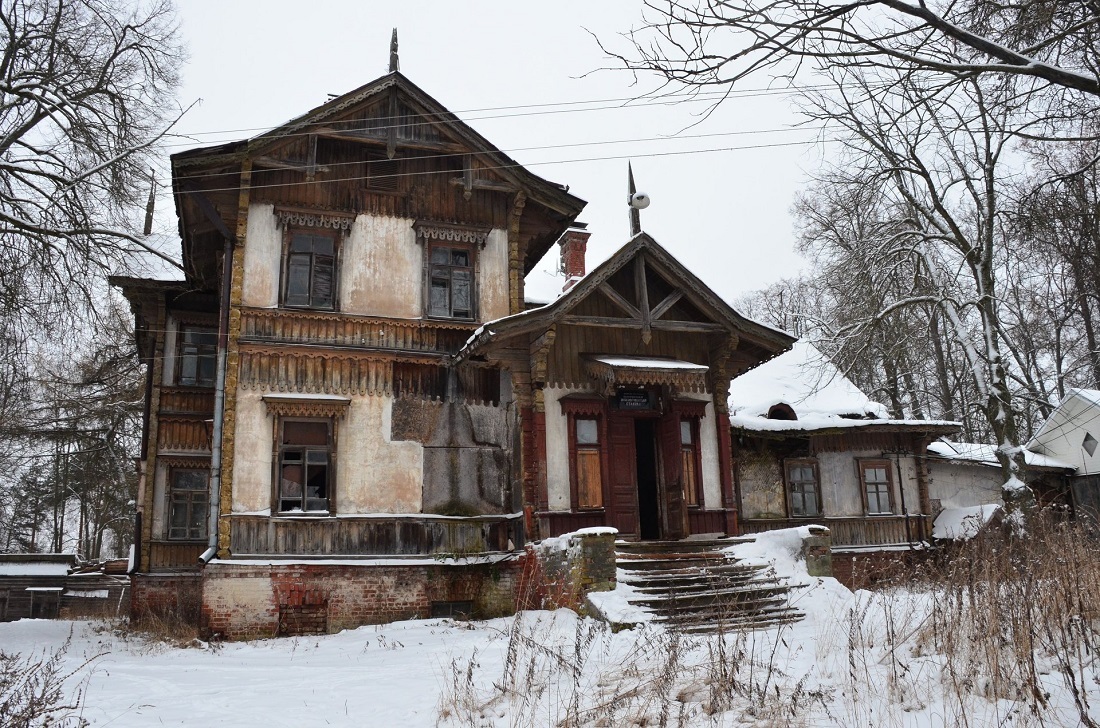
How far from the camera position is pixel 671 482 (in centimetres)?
1591

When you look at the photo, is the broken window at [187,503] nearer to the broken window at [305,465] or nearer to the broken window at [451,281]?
the broken window at [305,465]

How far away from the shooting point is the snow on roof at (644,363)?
581 inches

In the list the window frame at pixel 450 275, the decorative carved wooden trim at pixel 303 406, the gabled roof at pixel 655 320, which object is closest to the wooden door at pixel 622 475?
the gabled roof at pixel 655 320

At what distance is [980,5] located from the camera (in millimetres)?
6523

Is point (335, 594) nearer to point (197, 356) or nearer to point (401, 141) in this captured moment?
point (197, 356)

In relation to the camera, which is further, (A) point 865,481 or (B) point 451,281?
(A) point 865,481

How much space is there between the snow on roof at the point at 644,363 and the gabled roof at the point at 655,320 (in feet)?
2.51

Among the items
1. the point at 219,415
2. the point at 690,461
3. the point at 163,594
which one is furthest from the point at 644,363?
the point at 163,594

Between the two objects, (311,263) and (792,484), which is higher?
(311,263)

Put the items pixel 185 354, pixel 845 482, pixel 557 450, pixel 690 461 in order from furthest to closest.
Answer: pixel 845 482 → pixel 185 354 → pixel 690 461 → pixel 557 450

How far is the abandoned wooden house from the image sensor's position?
14359mm

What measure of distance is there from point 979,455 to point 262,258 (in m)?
21.3

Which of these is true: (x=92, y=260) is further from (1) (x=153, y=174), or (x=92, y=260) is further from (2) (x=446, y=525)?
(2) (x=446, y=525)

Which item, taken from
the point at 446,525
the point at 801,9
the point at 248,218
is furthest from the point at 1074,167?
the point at 248,218
